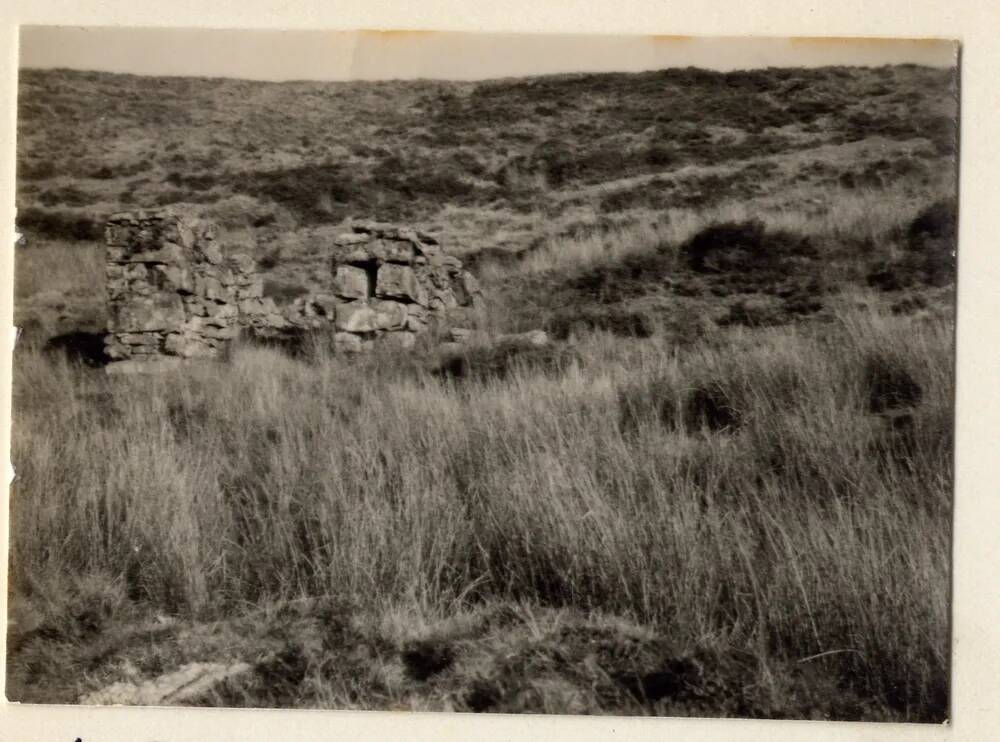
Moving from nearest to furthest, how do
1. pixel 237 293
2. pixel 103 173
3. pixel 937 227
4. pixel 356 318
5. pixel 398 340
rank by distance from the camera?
1. pixel 937 227
2. pixel 103 173
3. pixel 398 340
4. pixel 356 318
5. pixel 237 293

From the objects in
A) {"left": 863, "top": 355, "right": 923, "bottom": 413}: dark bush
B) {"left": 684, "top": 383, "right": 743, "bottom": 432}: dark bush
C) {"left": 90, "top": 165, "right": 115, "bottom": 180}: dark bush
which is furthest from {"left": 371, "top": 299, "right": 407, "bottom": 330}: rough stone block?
{"left": 863, "top": 355, "right": 923, "bottom": 413}: dark bush

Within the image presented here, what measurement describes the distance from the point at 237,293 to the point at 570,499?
7.32ft

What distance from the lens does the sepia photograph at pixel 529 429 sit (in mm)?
3230

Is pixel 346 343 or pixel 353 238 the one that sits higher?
pixel 353 238

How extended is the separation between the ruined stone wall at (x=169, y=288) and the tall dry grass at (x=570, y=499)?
43cm

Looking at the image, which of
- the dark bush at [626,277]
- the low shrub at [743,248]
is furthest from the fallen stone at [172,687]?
the low shrub at [743,248]

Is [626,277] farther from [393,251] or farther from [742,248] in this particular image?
[393,251]

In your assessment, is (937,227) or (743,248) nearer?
(937,227)

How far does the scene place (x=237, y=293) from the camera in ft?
14.5

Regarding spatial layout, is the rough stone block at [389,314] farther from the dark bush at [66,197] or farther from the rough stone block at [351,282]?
the dark bush at [66,197]

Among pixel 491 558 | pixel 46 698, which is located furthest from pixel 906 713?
pixel 46 698

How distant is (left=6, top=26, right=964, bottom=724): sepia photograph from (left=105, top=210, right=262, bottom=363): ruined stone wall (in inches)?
7.7

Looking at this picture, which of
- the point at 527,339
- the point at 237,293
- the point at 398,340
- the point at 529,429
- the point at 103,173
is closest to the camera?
the point at 103,173

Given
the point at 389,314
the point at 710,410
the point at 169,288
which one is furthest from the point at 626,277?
the point at 169,288
